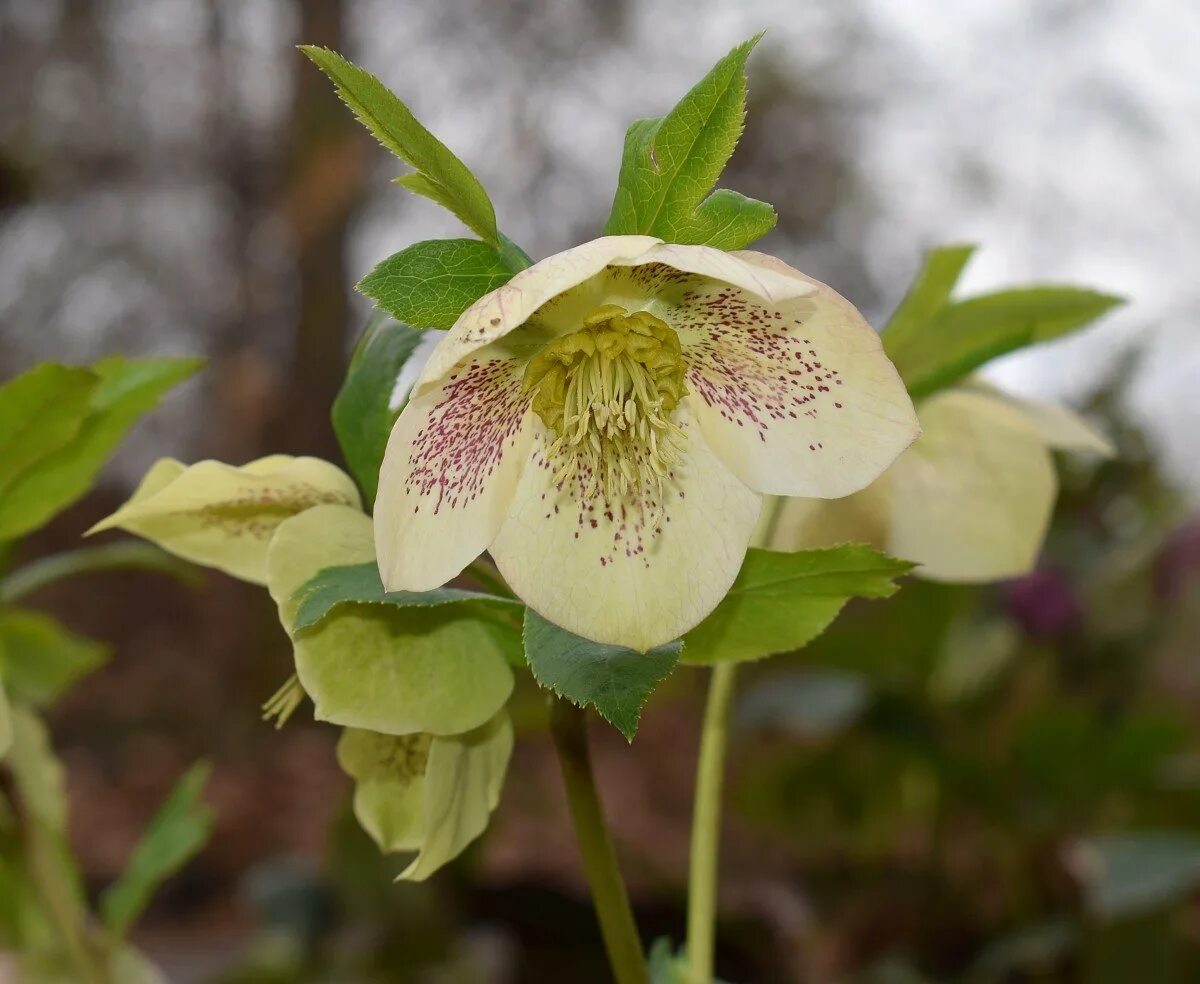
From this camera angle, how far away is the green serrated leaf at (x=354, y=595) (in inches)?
13.7

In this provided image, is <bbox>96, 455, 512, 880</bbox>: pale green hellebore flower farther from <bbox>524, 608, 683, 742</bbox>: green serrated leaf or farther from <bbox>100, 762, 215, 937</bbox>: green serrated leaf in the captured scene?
<bbox>100, 762, 215, 937</bbox>: green serrated leaf

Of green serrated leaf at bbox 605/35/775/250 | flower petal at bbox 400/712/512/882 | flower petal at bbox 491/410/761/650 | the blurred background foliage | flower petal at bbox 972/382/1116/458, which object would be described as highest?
green serrated leaf at bbox 605/35/775/250

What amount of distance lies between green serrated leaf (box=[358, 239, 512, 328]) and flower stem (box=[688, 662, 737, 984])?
178 millimetres

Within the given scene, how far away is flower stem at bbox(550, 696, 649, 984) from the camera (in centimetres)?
38

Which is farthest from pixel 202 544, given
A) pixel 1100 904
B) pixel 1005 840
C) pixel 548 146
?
pixel 548 146

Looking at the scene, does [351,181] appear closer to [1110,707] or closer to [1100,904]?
[1110,707]

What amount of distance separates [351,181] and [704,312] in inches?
130

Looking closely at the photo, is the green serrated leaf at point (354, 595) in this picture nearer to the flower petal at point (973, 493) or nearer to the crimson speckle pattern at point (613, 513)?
the crimson speckle pattern at point (613, 513)

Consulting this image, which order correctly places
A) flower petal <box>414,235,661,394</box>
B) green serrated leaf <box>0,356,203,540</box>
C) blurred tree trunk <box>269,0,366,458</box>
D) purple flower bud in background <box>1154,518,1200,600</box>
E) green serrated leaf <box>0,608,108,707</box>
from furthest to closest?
blurred tree trunk <box>269,0,366,458</box>, purple flower bud in background <box>1154,518,1200,600</box>, green serrated leaf <box>0,608,108,707</box>, green serrated leaf <box>0,356,203,540</box>, flower petal <box>414,235,661,394</box>

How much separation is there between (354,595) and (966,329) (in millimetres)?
309

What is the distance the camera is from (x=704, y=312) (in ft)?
1.43

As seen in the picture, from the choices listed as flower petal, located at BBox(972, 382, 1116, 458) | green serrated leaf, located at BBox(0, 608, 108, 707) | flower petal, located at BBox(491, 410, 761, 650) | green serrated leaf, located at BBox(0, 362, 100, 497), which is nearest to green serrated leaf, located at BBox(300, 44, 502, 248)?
flower petal, located at BBox(491, 410, 761, 650)

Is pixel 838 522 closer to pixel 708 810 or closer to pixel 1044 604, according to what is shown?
pixel 708 810

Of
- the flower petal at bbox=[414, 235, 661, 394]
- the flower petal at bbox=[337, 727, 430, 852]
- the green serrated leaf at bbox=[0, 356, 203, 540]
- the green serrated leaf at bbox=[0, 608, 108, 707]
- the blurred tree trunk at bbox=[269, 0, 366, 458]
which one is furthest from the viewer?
the blurred tree trunk at bbox=[269, 0, 366, 458]
